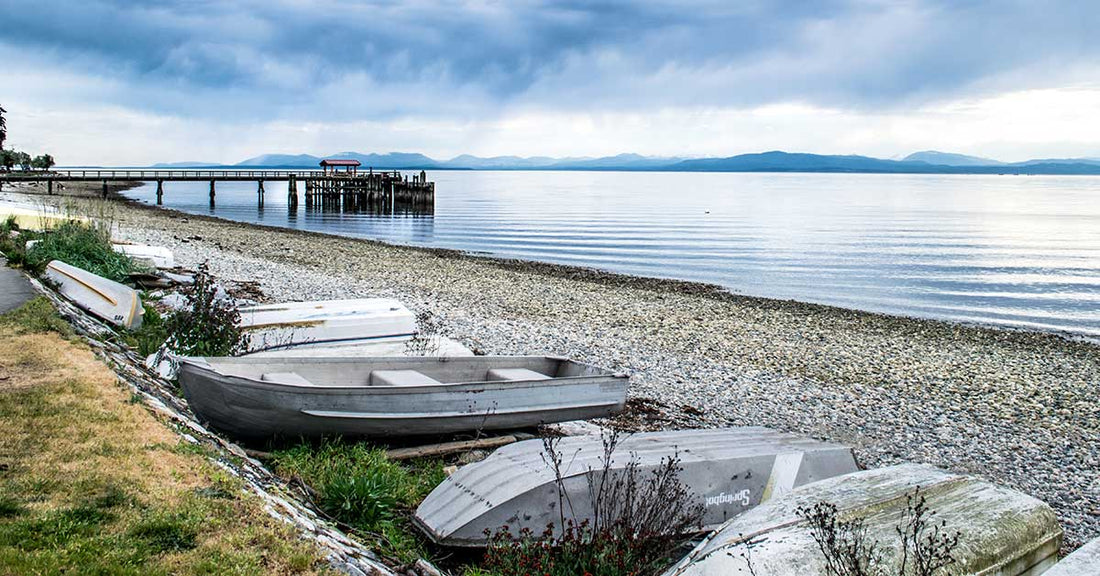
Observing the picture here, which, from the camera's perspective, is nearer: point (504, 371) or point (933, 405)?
point (504, 371)

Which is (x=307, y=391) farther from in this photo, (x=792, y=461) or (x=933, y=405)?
(x=933, y=405)

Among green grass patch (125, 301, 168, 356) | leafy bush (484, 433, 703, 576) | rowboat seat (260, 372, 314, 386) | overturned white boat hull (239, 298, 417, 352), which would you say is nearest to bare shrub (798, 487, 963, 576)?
leafy bush (484, 433, 703, 576)

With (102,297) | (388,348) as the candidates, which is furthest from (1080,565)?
(102,297)

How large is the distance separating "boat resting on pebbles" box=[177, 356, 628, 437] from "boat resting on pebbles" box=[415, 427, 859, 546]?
4.51 feet

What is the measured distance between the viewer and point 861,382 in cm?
1232

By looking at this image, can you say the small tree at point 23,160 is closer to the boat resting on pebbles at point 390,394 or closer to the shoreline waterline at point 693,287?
the shoreline waterline at point 693,287

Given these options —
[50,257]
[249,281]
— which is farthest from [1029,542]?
[249,281]

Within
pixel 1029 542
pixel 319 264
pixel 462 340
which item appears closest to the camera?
pixel 1029 542

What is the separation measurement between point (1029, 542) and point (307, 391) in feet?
17.6

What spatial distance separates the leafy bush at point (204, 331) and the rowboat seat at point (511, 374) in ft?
10.7

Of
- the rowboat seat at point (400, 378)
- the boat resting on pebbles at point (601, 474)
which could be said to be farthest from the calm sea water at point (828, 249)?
the rowboat seat at point (400, 378)

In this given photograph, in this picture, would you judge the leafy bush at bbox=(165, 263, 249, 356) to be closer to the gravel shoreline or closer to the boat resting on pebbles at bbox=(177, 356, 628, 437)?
the boat resting on pebbles at bbox=(177, 356, 628, 437)

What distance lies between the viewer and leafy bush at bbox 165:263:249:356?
9539mm

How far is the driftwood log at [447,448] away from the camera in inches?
296
